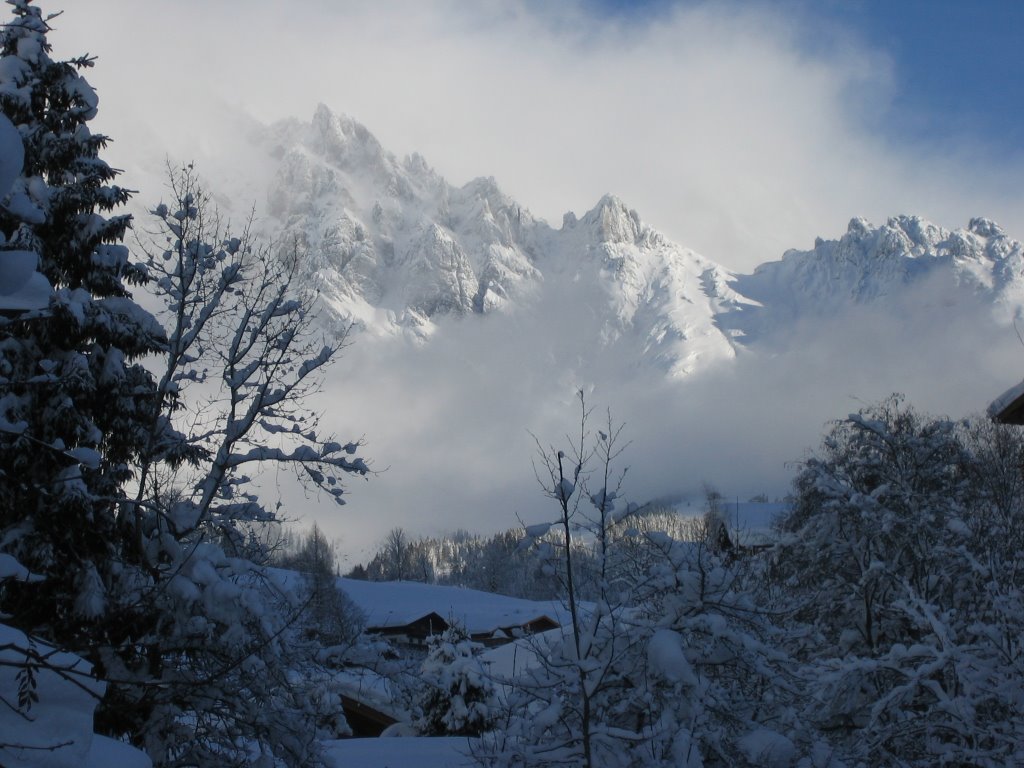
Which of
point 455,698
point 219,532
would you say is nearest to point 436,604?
point 455,698

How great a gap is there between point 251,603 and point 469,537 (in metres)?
186

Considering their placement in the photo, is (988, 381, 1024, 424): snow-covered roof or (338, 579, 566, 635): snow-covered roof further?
(338, 579, 566, 635): snow-covered roof

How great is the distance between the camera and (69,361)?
8086 millimetres

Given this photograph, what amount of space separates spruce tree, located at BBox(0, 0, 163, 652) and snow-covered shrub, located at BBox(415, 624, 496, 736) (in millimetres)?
10152

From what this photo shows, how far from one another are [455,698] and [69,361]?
1205 cm

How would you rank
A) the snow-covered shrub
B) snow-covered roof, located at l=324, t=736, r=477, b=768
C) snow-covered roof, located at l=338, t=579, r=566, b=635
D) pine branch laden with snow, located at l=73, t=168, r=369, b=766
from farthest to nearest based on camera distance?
snow-covered roof, located at l=338, t=579, r=566, b=635 → the snow-covered shrub → snow-covered roof, located at l=324, t=736, r=477, b=768 → pine branch laden with snow, located at l=73, t=168, r=369, b=766

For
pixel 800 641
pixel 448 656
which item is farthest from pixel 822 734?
pixel 448 656

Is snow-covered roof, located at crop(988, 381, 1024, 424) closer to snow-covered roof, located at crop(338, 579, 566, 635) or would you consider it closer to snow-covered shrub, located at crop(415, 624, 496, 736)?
snow-covered shrub, located at crop(415, 624, 496, 736)

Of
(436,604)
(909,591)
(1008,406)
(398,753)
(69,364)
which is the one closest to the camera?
(69,364)

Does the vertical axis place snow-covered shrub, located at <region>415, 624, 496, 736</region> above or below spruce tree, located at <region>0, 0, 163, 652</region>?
below

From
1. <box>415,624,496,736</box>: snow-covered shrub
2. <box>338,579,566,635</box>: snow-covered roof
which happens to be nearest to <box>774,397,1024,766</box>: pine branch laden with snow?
<box>415,624,496,736</box>: snow-covered shrub

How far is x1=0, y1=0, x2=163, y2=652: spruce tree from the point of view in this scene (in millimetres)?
7234

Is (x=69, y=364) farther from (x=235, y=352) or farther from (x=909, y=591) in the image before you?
(x=909, y=591)

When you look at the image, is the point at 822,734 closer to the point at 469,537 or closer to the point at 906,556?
the point at 906,556
